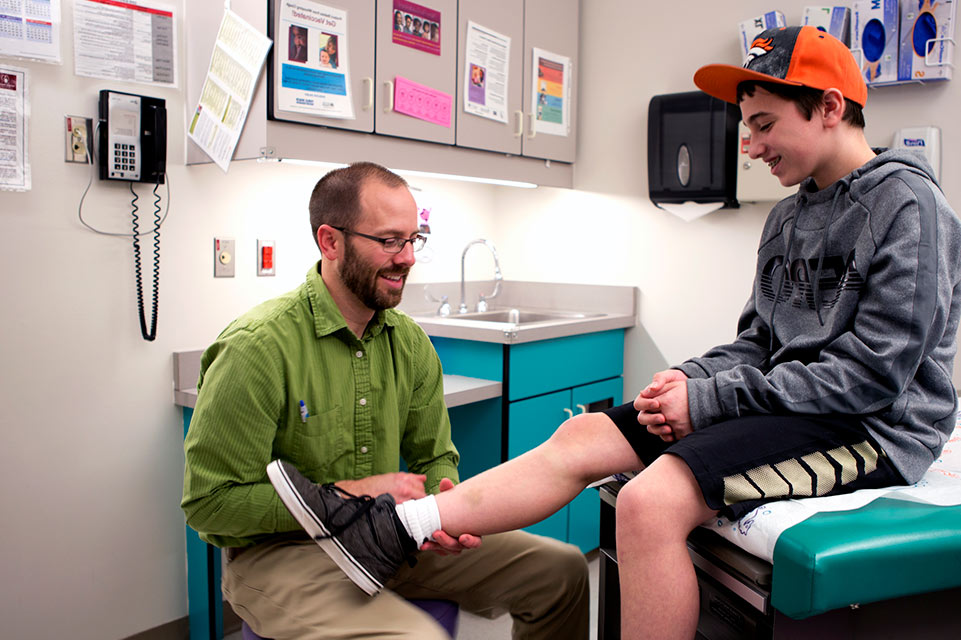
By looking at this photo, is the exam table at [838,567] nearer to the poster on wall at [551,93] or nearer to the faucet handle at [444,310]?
the faucet handle at [444,310]

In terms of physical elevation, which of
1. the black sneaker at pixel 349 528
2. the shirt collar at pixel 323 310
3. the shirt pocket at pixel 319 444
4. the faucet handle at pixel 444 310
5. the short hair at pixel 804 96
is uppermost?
the short hair at pixel 804 96

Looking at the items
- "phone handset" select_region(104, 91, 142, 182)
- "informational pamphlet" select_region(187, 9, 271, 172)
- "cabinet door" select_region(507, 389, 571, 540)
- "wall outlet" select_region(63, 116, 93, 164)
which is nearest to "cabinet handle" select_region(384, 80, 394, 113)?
"informational pamphlet" select_region(187, 9, 271, 172)

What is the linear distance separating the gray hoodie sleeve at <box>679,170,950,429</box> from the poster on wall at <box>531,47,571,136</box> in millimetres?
1833

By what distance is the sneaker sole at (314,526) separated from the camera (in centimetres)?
127

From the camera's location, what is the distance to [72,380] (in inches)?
79.8

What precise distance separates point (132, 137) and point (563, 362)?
156 cm

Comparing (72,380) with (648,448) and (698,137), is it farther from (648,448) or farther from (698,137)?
(698,137)

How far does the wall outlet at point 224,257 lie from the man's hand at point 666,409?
4.70ft

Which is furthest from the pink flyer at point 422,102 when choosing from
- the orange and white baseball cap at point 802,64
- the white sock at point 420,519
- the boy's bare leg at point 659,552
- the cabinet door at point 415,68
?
the boy's bare leg at point 659,552

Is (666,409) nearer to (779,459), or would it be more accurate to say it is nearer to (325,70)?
(779,459)

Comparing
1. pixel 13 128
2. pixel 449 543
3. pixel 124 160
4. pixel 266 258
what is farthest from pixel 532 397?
pixel 13 128

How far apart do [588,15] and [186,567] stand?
2553 millimetres

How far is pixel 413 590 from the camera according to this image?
59.4 inches

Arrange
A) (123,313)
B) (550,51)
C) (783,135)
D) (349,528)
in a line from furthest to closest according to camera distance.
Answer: (550,51)
(123,313)
(783,135)
(349,528)
